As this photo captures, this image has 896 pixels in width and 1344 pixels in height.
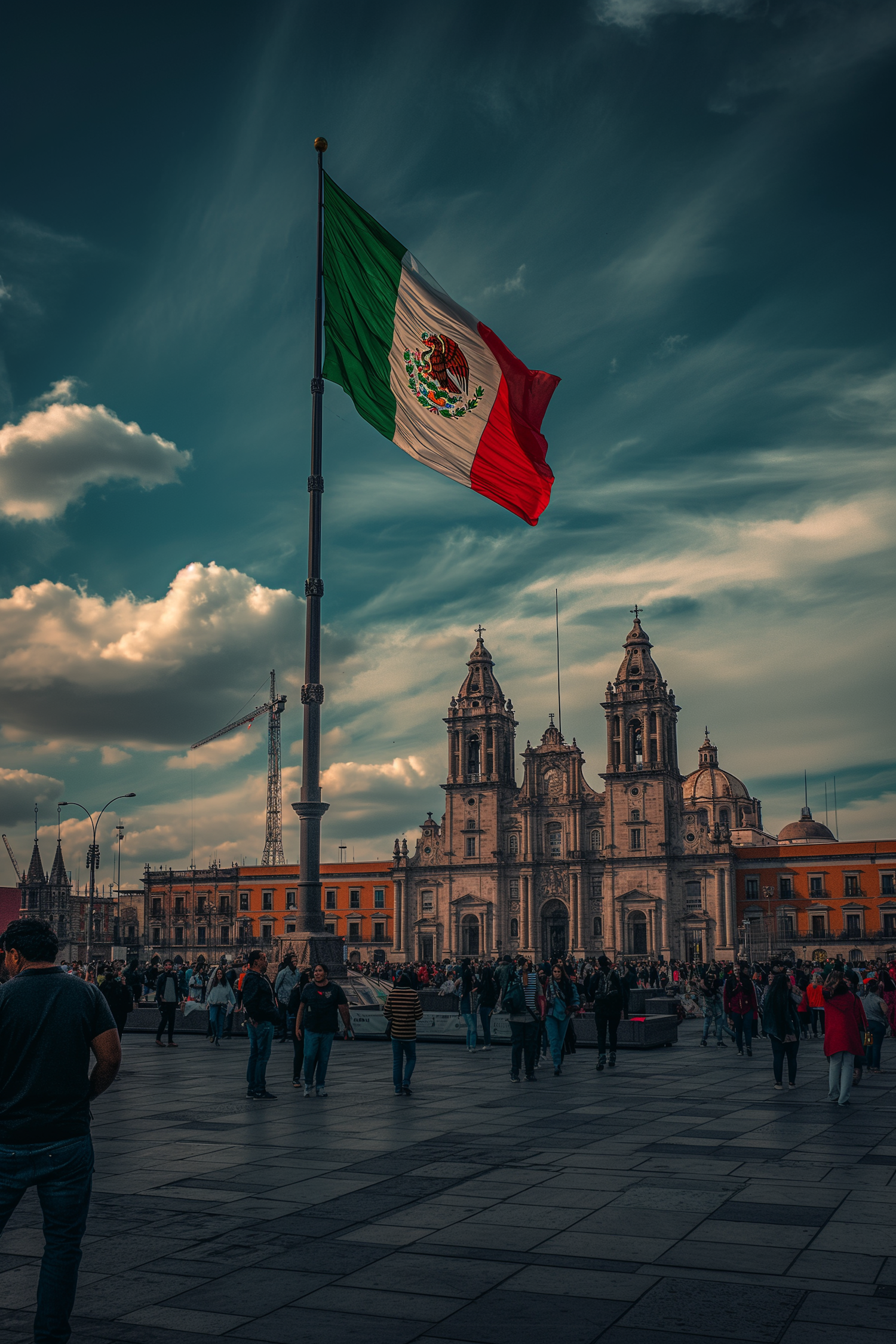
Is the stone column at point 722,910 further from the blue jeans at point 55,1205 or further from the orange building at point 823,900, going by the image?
the blue jeans at point 55,1205

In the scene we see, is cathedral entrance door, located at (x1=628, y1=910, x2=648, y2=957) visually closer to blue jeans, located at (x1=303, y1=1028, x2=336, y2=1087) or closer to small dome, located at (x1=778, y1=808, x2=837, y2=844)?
small dome, located at (x1=778, y1=808, x2=837, y2=844)

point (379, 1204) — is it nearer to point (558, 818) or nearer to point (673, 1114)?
point (673, 1114)

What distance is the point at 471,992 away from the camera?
21.9 meters

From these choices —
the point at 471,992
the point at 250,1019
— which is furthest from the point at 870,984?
the point at 250,1019

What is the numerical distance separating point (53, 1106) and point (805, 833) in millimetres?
92990

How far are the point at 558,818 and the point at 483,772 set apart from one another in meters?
5.92

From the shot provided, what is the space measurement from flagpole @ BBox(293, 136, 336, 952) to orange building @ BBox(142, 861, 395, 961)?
59.7m

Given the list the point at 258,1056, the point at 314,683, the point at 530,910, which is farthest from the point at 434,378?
the point at 530,910

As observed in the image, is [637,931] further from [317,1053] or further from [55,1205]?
[55,1205]

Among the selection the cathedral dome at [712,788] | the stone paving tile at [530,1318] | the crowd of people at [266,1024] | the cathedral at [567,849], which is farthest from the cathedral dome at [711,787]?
the stone paving tile at [530,1318]

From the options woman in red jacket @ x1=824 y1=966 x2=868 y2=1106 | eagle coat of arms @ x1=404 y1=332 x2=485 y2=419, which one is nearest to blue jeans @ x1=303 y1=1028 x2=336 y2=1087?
woman in red jacket @ x1=824 y1=966 x2=868 y2=1106

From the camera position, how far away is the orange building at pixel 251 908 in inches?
3221

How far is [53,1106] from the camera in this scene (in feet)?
14.3

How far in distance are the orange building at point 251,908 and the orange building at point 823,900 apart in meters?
24.6
